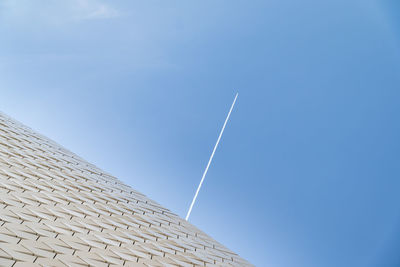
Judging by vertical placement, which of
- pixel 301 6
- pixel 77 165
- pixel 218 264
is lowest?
pixel 218 264

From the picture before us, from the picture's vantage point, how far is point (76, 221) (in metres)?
6.85

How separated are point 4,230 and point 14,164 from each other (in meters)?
3.89

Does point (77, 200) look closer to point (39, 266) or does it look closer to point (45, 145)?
point (39, 266)

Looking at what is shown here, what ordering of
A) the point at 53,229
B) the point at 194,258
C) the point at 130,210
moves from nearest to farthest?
the point at 53,229 < the point at 194,258 < the point at 130,210

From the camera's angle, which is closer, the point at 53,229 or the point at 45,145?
the point at 53,229

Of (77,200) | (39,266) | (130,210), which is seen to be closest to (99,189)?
(130,210)

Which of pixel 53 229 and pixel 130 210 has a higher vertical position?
pixel 130 210

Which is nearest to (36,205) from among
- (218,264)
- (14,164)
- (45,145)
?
(14,164)

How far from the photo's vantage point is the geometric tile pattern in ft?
17.2

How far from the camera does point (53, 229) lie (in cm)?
593

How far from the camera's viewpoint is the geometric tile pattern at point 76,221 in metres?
5.23

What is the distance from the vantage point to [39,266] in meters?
4.49

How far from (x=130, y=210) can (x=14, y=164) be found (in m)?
3.14

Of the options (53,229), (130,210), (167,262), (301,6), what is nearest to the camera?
(53,229)
